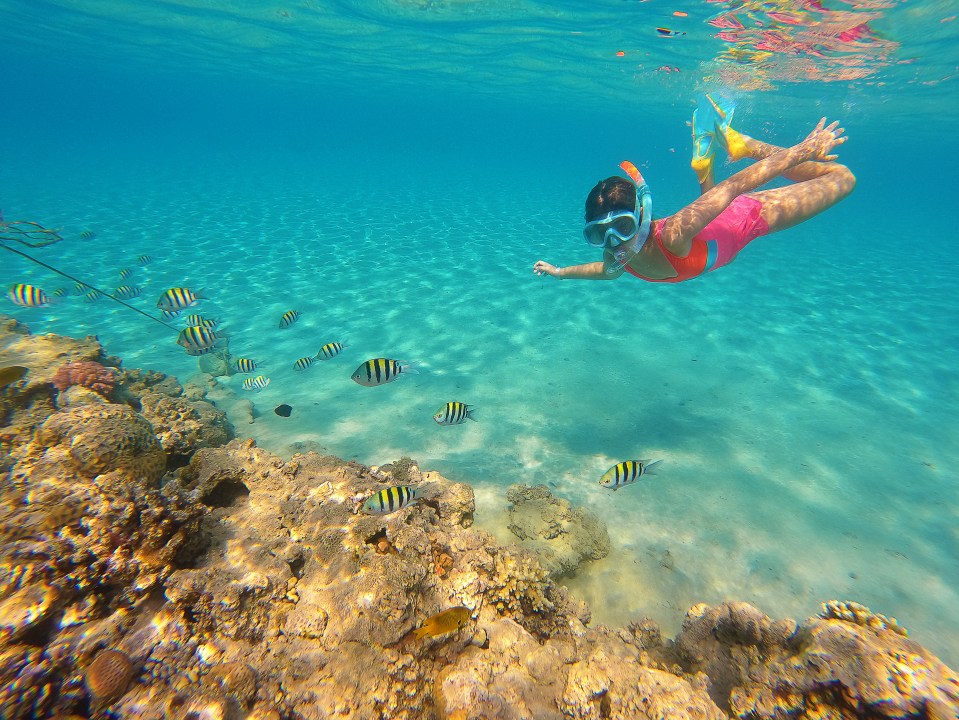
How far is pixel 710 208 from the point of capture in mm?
4133

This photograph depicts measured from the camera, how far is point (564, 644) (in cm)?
252

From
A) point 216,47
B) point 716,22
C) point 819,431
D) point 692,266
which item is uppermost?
point 216,47

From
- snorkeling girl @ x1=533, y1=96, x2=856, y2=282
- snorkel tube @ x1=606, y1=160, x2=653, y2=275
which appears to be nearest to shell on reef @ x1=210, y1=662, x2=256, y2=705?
snorkeling girl @ x1=533, y1=96, x2=856, y2=282

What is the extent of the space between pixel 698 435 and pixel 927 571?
3.05 metres

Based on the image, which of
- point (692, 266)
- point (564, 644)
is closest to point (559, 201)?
point (692, 266)

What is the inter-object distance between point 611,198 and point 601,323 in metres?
8.68

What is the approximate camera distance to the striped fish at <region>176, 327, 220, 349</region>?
6160mm

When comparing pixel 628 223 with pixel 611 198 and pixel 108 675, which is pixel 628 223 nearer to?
pixel 611 198

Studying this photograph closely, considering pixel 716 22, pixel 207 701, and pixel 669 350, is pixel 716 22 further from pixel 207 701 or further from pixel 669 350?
pixel 207 701

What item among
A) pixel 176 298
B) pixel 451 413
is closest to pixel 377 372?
pixel 451 413

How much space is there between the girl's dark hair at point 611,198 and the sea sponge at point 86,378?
5.61 metres

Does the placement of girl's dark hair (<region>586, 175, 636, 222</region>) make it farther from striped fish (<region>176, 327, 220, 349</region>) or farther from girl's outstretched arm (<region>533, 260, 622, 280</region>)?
striped fish (<region>176, 327, 220, 349</region>)

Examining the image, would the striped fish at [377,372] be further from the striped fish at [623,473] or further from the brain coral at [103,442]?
the striped fish at [623,473]

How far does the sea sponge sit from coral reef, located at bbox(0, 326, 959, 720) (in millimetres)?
2239
